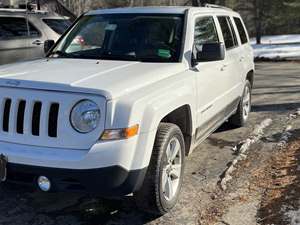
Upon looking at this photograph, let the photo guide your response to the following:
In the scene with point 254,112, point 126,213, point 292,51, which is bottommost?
point 292,51

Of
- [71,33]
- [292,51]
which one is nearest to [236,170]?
[71,33]

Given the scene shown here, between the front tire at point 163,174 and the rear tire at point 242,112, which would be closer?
the front tire at point 163,174

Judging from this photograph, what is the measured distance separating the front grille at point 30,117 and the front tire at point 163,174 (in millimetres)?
856

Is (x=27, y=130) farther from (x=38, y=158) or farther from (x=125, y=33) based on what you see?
(x=125, y=33)

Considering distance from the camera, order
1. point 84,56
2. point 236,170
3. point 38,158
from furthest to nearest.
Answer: point 236,170 < point 84,56 < point 38,158

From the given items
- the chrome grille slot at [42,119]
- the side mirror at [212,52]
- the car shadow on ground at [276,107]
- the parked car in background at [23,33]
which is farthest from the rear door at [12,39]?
the chrome grille slot at [42,119]

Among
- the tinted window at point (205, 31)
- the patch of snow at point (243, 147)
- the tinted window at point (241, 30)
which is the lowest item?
the patch of snow at point (243, 147)

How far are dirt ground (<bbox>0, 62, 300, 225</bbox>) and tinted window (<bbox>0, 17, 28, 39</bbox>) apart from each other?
4.57 meters

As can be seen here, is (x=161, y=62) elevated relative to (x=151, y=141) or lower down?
elevated

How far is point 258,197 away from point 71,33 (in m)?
2.83

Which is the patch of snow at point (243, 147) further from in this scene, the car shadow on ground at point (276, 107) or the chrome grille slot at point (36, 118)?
the chrome grille slot at point (36, 118)

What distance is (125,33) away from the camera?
5.20 m

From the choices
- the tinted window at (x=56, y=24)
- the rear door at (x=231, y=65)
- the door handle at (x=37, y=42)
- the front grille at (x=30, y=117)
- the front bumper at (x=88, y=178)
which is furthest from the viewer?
the tinted window at (x=56, y=24)

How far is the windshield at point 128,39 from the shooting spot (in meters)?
4.95
